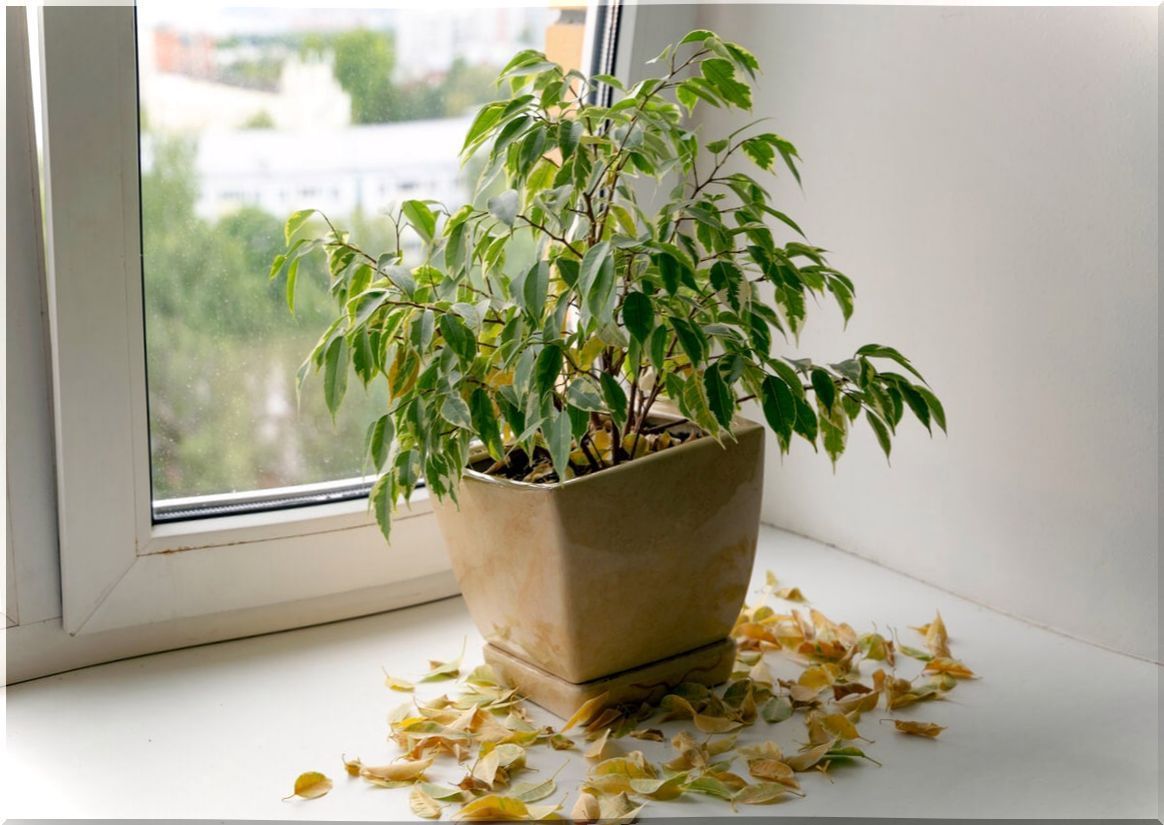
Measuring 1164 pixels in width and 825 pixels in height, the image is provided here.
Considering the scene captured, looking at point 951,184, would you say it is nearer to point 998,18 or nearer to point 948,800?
point 998,18

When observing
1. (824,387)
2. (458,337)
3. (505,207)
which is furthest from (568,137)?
(824,387)

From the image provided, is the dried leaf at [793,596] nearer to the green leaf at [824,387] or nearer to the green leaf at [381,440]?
the green leaf at [824,387]

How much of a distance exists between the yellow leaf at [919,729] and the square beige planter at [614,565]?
0.18 meters

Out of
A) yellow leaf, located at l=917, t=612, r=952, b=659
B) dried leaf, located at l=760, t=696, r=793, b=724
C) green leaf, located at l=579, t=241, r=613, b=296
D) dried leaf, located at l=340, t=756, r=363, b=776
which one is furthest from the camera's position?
yellow leaf, located at l=917, t=612, r=952, b=659

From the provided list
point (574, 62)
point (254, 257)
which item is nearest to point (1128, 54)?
point (574, 62)

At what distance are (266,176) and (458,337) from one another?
0.37 meters

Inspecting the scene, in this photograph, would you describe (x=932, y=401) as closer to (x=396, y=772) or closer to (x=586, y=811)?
(x=586, y=811)

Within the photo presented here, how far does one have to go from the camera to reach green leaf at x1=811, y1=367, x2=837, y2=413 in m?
1.03

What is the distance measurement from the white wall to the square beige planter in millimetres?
349

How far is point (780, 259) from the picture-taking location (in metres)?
1.07

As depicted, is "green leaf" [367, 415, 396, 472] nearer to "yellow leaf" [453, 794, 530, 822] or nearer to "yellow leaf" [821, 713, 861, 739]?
"yellow leaf" [453, 794, 530, 822]

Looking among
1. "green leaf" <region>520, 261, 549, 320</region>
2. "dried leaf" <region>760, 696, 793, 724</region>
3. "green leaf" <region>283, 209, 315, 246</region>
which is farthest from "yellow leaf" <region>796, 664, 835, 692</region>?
"green leaf" <region>283, 209, 315, 246</region>

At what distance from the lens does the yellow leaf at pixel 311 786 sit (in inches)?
39.8

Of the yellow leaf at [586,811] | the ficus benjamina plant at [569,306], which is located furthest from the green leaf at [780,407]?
the yellow leaf at [586,811]
